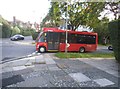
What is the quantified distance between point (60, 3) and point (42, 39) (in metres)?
4.13

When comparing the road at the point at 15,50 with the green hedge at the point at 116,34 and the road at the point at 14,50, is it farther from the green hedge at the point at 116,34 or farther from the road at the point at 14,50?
the green hedge at the point at 116,34

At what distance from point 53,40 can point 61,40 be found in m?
0.87

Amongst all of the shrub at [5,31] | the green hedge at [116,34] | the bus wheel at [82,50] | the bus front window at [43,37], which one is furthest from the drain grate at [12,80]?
the shrub at [5,31]

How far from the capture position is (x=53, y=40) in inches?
850

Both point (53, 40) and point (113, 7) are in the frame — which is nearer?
point (113, 7)

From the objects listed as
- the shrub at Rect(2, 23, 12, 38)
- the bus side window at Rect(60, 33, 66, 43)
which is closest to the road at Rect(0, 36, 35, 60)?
the bus side window at Rect(60, 33, 66, 43)

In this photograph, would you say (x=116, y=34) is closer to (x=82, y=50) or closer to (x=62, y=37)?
(x=62, y=37)

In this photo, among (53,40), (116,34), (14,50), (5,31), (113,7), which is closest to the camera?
(116,34)

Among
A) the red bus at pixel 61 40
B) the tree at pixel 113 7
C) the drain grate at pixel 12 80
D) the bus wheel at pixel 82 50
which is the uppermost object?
the tree at pixel 113 7

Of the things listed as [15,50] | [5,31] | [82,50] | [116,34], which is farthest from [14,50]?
[5,31]

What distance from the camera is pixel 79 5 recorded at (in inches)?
819

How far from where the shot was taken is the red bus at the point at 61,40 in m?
21.4

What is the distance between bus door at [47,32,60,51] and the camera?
21469 millimetres

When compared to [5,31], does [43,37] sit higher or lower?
lower
